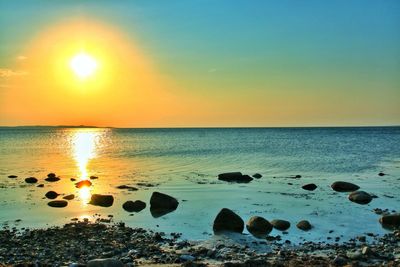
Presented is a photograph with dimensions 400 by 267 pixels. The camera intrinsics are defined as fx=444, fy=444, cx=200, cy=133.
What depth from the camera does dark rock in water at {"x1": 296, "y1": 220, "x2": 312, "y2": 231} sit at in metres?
18.4

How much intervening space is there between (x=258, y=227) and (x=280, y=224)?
3.75 ft

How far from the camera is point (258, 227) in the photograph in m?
18.0

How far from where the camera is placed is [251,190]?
29484mm

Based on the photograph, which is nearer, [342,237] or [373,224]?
[342,237]

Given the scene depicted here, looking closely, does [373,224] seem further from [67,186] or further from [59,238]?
[67,186]

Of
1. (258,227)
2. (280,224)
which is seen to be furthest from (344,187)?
(258,227)

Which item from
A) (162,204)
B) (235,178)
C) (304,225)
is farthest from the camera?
(235,178)

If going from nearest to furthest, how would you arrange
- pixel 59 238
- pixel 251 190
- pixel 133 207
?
pixel 59 238 < pixel 133 207 < pixel 251 190

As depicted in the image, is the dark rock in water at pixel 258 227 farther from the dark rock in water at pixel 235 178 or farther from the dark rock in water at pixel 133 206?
the dark rock in water at pixel 235 178

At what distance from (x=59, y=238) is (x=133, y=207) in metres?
6.97

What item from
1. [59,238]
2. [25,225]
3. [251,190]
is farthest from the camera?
[251,190]

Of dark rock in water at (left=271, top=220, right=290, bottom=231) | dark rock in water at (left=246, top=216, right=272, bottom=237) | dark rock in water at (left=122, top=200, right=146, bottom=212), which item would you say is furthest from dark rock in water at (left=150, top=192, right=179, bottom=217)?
dark rock in water at (left=271, top=220, right=290, bottom=231)

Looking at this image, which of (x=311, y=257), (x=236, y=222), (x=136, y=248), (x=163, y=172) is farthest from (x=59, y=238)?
(x=163, y=172)

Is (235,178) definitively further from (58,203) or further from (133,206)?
(58,203)
